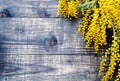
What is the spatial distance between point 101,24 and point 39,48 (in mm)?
321

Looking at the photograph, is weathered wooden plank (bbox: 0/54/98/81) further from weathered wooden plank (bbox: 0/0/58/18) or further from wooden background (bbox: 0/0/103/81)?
weathered wooden plank (bbox: 0/0/58/18)

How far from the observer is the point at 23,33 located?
2.04 m

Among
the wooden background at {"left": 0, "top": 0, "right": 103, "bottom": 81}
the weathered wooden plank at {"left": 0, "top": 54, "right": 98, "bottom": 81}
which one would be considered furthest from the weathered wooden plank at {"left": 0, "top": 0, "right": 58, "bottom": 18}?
the weathered wooden plank at {"left": 0, "top": 54, "right": 98, "bottom": 81}

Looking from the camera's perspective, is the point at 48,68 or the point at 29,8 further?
the point at 29,8

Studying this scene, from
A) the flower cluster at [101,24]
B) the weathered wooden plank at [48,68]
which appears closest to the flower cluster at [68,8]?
the flower cluster at [101,24]

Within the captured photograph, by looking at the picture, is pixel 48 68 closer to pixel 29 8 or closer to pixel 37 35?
pixel 37 35

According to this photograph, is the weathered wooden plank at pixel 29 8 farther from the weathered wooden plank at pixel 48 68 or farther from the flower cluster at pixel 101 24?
the weathered wooden plank at pixel 48 68

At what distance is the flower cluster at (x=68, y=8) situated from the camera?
2.01 meters

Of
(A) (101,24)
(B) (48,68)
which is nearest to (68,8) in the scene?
(A) (101,24)

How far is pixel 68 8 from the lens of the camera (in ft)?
6.64

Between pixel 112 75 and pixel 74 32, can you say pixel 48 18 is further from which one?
pixel 112 75

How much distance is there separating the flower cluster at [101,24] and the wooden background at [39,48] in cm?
5

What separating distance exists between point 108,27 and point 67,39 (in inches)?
8.8

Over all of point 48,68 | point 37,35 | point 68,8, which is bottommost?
point 48,68
